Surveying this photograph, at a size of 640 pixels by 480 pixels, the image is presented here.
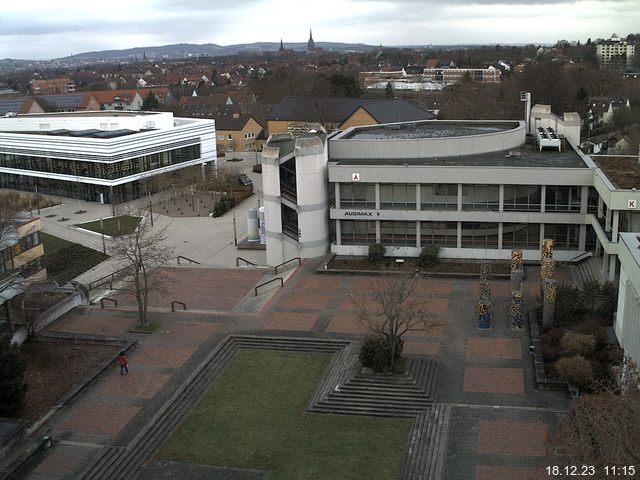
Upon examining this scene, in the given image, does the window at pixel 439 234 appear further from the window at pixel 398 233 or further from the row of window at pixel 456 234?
the window at pixel 398 233

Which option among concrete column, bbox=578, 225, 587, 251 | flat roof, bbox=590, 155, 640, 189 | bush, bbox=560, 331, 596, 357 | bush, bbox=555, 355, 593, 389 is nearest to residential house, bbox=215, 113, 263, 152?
flat roof, bbox=590, 155, 640, 189

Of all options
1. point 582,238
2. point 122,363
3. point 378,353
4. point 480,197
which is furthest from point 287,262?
point 582,238

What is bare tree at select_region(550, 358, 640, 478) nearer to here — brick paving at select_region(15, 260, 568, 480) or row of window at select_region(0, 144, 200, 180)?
brick paving at select_region(15, 260, 568, 480)

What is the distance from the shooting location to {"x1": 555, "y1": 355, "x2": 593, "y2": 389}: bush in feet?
74.3

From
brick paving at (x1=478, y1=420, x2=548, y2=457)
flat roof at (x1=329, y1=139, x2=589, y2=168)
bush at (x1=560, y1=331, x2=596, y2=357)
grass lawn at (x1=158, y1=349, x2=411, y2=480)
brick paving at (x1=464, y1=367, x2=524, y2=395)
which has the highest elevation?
flat roof at (x1=329, y1=139, x2=589, y2=168)

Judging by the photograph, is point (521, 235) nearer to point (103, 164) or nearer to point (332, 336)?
point (332, 336)

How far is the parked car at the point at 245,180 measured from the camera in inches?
2531

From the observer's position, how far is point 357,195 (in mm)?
38531

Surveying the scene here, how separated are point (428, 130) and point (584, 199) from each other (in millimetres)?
14618

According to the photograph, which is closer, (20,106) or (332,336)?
(332,336)

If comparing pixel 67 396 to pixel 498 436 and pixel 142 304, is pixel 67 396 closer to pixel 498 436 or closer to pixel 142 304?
pixel 142 304

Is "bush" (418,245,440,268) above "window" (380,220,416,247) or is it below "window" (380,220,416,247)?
below

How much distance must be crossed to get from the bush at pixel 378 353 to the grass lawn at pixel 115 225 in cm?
2861

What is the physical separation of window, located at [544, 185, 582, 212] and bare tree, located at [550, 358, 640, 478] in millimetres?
18271
